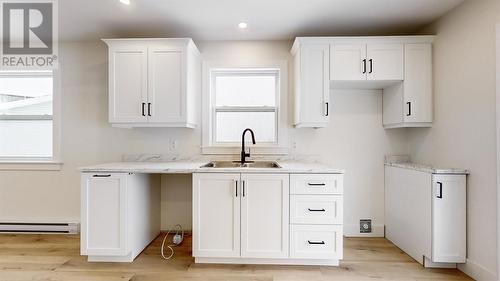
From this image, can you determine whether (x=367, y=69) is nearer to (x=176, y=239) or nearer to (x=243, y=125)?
(x=243, y=125)

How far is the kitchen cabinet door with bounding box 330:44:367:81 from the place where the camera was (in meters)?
2.76

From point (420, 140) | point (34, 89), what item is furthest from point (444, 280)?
point (34, 89)

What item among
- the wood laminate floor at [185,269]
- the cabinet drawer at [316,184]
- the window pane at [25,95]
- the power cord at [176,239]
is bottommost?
the wood laminate floor at [185,269]

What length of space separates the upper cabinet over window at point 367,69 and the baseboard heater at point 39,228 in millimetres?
2969

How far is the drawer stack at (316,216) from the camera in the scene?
2.38 meters

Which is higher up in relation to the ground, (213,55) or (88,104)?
(213,55)

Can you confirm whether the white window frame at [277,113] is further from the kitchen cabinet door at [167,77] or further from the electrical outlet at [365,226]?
the electrical outlet at [365,226]

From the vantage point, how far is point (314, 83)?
2.79 meters

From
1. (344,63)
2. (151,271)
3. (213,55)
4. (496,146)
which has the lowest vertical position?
(151,271)

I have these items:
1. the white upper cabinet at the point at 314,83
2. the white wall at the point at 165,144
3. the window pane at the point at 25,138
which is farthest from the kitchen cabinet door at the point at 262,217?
the window pane at the point at 25,138

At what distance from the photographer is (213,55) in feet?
10.7

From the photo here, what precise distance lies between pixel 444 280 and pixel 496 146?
1.14 m

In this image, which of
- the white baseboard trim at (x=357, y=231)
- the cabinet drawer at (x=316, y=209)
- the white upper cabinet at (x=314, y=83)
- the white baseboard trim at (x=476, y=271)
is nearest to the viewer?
the white baseboard trim at (x=476, y=271)

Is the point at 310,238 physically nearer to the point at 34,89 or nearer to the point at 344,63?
the point at 344,63
